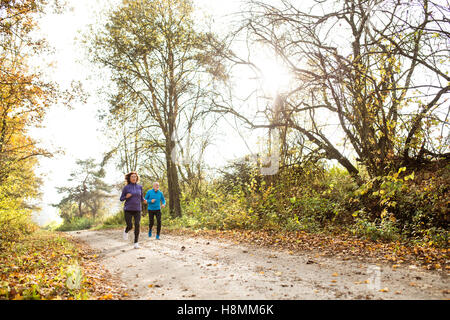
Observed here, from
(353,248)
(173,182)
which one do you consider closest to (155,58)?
(173,182)

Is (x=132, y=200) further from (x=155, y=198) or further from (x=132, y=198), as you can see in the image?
(x=155, y=198)

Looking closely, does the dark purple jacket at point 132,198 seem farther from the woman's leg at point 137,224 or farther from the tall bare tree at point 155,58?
the tall bare tree at point 155,58

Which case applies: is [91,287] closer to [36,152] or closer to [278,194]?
[278,194]

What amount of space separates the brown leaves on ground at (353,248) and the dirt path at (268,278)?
481mm

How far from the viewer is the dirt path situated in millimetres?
3857

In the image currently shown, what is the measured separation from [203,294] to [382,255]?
157 inches

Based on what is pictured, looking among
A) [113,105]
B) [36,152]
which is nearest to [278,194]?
[113,105]

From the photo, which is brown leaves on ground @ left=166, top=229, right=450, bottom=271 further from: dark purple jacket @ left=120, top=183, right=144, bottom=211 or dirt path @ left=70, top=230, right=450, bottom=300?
dark purple jacket @ left=120, top=183, right=144, bottom=211

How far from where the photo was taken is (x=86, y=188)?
1973 inches

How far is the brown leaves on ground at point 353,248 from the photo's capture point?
5394 mm

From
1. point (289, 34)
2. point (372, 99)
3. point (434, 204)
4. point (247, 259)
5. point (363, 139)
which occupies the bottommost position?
point (247, 259)

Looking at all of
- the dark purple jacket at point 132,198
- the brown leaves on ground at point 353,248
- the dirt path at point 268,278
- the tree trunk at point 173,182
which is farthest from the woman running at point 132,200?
the tree trunk at point 173,182

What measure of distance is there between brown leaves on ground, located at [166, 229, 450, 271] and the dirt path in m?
0.48

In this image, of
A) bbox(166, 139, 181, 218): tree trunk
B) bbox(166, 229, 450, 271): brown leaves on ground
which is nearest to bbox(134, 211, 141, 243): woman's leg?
bbox(166, 229, 450, 271): brown leaves on ground
